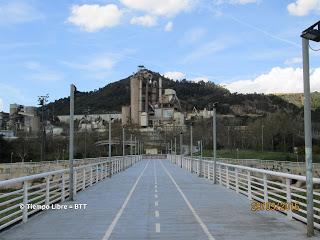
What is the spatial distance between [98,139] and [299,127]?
201 ft

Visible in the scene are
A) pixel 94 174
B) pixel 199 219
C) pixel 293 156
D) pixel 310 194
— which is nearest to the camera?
pixel 310 194

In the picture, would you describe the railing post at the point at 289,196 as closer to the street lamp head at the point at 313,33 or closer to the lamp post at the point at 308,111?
the lamp post at the point at 308,111

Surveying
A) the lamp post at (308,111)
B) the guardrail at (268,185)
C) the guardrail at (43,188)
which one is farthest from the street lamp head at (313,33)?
the guardrail at (43,188)

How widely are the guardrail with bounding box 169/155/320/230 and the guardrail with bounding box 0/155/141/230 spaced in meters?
6.96

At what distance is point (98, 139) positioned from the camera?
501 feet

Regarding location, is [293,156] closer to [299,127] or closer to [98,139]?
[299,127]

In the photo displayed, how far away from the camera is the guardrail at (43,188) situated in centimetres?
1349

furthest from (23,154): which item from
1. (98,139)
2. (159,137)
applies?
(159,137)

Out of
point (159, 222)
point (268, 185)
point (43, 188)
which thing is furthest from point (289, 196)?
point (268, 185)

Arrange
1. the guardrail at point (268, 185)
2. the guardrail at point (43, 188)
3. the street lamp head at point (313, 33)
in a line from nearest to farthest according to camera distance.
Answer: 1. the street lamp head at point (313, 33)
2. the guardrail at point (43, 188)
3. the guardrail at point (268, 185)

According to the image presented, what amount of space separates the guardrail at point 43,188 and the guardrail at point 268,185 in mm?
6961

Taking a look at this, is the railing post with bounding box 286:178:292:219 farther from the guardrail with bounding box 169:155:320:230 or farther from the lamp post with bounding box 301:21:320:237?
the lamp post with bounding box 301:21:320:237

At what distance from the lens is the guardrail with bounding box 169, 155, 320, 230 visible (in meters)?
13.7

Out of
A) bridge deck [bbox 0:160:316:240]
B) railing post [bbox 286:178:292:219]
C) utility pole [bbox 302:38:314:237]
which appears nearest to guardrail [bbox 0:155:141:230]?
bridge deck [bbox 0:160:316:240]
